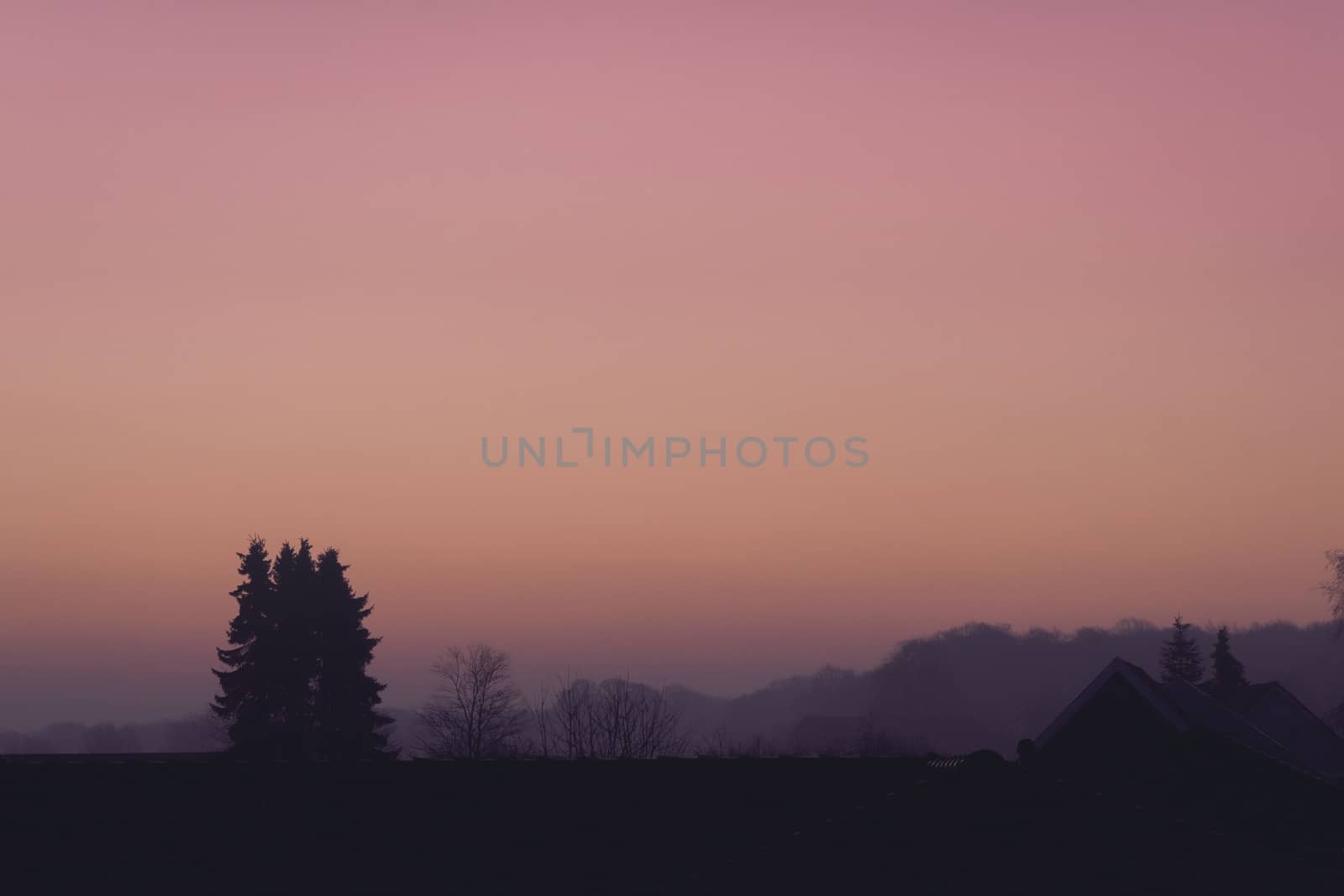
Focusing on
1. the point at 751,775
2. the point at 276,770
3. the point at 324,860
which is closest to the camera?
the point at 324,860

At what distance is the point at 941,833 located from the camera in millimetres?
17859

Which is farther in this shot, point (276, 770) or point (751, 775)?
point (751, 775)

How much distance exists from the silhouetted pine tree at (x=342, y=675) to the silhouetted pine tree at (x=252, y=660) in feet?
8.91

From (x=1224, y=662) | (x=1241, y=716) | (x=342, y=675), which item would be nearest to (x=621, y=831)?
(x=1241, y=716)

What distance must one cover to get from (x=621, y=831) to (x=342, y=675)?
5644cm

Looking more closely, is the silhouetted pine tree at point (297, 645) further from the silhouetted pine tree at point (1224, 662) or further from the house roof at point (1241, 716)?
the silhouetted pine tree at point (1224, 662)

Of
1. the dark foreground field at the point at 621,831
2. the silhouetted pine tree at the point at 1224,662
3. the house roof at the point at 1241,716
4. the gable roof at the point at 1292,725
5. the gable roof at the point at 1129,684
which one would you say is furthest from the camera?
the silhouetted pine tree at the point at 1224,662

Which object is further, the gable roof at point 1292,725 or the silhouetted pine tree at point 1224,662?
the silhouetted pine tree at point 1224,662

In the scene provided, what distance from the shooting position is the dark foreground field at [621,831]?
17.4 metres

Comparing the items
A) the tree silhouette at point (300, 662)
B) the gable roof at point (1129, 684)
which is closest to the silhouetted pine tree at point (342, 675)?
the tree silhouette at point (300, 662)

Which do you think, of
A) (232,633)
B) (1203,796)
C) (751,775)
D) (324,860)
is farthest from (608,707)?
(324,860)

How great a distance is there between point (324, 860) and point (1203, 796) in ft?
82.9

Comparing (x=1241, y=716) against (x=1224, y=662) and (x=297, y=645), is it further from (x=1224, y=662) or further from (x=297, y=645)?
(x=1224, y=662)

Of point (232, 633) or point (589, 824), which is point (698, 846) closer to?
point (589, 824)
